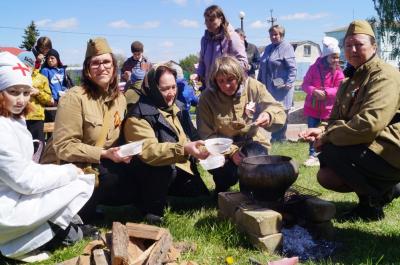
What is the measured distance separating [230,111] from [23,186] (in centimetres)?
222

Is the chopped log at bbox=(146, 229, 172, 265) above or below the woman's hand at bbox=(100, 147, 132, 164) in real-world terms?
below

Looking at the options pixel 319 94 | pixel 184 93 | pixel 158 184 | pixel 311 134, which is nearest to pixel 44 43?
pixel 184 93

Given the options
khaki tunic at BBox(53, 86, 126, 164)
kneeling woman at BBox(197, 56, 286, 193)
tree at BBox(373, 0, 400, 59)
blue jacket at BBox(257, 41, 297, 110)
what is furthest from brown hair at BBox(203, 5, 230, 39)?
tree at BBox(373, 0, 400, 59)

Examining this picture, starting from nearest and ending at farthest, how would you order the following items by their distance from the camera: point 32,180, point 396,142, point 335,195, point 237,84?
point 32,180, point 396,142, point 237,84, point 335,195

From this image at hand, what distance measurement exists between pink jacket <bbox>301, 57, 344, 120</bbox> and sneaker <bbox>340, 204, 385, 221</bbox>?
296 centimetres

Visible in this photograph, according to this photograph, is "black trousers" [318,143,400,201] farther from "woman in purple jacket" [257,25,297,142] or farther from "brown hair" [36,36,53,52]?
"brown hair" [36,36,53,52]

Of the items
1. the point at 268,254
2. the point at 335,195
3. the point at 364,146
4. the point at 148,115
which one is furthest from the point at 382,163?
the point at 148,115

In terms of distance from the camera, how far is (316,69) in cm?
716

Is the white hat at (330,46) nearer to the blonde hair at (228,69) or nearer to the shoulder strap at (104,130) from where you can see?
the blonde hair at (228,69)

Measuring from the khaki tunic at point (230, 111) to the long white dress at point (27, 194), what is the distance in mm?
1597

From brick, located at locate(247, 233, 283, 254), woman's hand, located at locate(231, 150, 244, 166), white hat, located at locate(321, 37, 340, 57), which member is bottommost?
brick, located at locate(247, 233, 283, 254)

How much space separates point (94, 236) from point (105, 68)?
1507mm

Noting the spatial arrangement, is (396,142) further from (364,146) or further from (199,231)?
(199,231)

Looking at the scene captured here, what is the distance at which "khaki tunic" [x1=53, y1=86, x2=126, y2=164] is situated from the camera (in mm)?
3799
